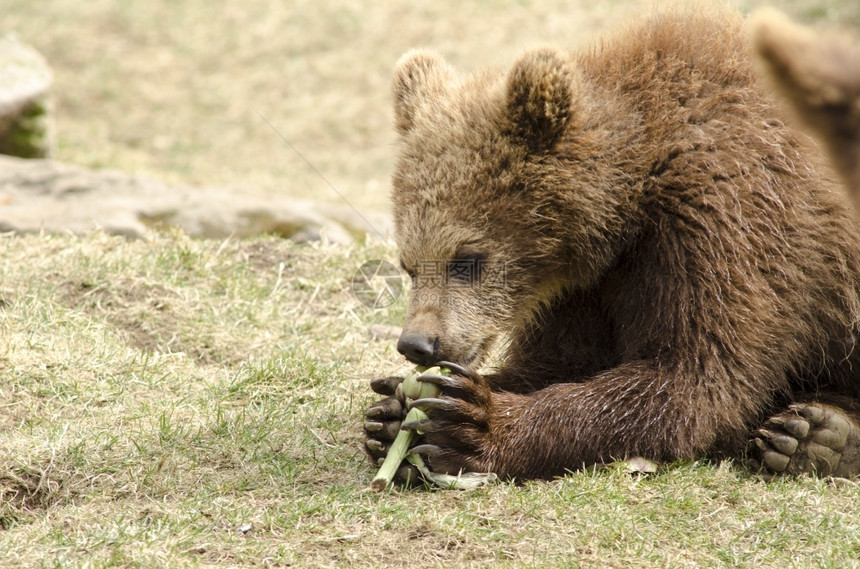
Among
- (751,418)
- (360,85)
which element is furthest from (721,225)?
(360,85)

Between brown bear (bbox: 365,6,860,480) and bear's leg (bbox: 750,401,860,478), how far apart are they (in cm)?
1

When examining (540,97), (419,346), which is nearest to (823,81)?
(540,97)

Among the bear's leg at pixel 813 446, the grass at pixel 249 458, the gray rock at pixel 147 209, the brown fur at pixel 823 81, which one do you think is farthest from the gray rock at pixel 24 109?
the brown fur at pixel 823 81

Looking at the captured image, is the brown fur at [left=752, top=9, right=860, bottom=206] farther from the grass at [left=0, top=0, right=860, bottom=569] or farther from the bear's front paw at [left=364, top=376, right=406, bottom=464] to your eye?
the bear's front paw at [left=364, top=376, right=406, bottom=464]

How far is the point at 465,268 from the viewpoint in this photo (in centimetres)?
505

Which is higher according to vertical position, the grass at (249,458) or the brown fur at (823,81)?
the brown fur at (823,81)

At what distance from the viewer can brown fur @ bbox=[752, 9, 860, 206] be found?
7.88 ft

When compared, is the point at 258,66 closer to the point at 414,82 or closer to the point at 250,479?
the point at 414,82

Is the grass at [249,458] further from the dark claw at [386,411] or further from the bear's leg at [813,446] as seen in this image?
the dark claw at [386,411]

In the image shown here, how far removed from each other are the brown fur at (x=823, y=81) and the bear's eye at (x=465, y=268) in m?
2.55

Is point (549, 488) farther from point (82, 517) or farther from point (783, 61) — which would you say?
point (783, 61)

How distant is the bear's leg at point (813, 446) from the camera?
486 cm

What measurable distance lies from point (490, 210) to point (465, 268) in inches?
12.7

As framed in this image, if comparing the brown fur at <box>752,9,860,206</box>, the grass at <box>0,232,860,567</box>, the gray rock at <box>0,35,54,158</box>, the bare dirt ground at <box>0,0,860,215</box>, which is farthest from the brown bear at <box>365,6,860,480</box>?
the bare dirt ground at <box>0,0,860,215</box>
